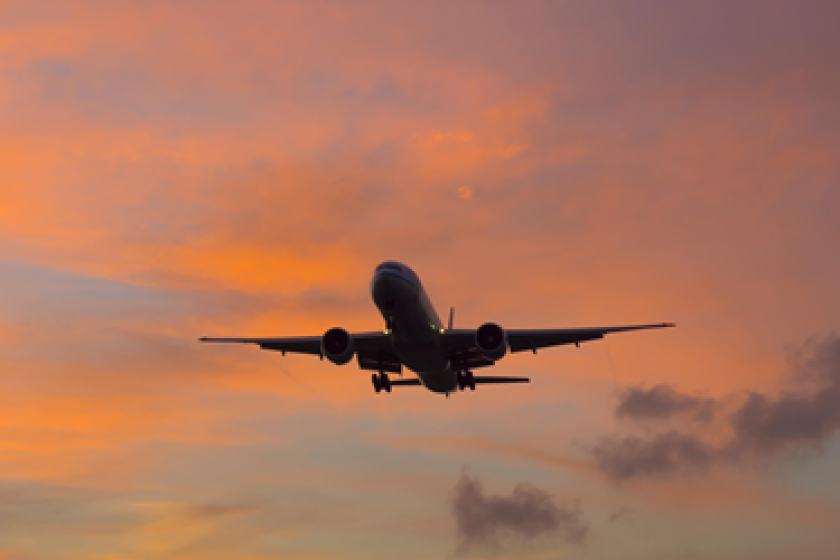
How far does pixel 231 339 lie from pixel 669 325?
25.9 metres

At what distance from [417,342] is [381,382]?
9.29 metres

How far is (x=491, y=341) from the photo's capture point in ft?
152

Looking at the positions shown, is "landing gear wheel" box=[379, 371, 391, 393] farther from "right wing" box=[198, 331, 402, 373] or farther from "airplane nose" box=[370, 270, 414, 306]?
"airplane nose" box=[370, 270, 414, 306]

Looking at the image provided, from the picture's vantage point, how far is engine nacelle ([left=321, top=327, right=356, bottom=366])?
1799 inches

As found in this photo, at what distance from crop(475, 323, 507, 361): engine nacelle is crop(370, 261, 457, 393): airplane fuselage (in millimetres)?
→ 2553

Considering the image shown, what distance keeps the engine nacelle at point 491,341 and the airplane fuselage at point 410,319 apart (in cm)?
255

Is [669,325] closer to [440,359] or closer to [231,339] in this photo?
[440,359]

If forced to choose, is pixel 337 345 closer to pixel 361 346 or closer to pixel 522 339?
pixel 361 346

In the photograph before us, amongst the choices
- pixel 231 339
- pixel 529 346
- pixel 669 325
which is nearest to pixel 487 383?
pixel 529 346

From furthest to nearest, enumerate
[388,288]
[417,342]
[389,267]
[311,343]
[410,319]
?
[311,343], [417,342], [410,319], [389,267], [388,288]

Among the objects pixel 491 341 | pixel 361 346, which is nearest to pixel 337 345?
pixel 361 346

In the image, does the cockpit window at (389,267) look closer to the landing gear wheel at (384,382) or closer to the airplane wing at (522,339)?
the airplane wing at (522,339)

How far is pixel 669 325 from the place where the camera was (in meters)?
47.4

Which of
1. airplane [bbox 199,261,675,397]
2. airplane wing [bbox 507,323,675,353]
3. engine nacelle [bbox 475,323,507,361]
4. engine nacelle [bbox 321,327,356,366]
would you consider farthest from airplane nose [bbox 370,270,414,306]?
airplane wing [bbox 507,323,675,353]
